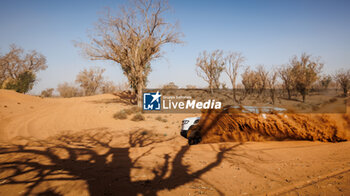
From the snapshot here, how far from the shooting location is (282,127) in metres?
5.16

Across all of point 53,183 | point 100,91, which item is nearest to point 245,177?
point 53,183

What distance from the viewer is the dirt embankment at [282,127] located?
502cm

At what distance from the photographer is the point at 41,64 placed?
3994 cm

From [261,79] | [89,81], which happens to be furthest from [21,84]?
[261,79]

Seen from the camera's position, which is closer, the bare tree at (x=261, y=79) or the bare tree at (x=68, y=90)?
the bare tree at (x=261, y=79)

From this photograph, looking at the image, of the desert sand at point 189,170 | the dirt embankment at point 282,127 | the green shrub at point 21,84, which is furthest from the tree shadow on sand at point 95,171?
the green shrub at point 21,84

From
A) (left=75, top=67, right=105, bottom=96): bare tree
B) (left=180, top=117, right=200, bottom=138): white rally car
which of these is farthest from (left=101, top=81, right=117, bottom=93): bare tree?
(left=180, top=117, right=200, bottom=138): white rally car

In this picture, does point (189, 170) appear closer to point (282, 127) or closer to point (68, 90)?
point (282, 127)

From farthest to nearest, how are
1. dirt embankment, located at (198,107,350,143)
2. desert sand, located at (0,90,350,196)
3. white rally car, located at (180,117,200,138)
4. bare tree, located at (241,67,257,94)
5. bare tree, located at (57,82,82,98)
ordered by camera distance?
1. bare tree, located at (57,82,82,98)
2. bare tree, located at (241,67,257,94)
3. white rally car, located at (180,117,200,138)
4. dirt embankment, located at (198,107,350,143)
5. desert sand, located at (0,90,350,196)

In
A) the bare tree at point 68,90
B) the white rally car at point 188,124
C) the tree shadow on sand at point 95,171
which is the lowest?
the tree shadow on sand at point 95,171

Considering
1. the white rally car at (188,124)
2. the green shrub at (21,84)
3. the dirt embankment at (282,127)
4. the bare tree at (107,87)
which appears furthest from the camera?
the bare tree at (107,87)

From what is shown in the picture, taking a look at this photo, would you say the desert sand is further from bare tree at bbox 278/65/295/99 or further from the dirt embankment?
bare tree at bbox 278/65/295/99

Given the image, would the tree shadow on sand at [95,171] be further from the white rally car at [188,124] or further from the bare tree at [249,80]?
the bare tree at [249,80]

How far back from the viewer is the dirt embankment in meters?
5.02
